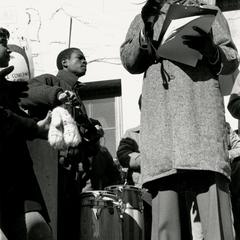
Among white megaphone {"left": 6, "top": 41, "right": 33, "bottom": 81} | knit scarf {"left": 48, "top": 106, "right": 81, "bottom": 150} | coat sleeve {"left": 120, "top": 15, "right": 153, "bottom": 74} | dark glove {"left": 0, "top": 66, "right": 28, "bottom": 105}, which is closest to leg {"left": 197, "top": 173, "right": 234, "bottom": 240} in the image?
coat sleeve {"left": 120, "top": 15, "right": 153, "bottom": 74}

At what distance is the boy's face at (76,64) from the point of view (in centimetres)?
691

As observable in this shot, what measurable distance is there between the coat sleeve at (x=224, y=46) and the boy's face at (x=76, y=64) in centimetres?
224

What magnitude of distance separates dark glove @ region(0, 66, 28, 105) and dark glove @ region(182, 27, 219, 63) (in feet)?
4.36

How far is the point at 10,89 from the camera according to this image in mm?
5344

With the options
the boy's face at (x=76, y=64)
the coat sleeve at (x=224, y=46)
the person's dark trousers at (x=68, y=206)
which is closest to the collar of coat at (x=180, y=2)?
the coat sleeve at (x=224, y=46)

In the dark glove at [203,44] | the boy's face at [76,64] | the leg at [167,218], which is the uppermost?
the boy's face at [76,64]

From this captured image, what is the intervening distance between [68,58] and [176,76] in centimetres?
258

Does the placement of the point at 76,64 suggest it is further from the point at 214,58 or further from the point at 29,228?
the point at 214,58

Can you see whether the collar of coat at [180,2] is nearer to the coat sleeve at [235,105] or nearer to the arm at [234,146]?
the coat sleeve at [235,105]

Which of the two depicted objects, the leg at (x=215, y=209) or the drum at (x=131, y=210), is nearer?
the leg at (x=215, y=209)

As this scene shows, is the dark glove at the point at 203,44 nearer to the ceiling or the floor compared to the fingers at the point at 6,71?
nearer to the floor

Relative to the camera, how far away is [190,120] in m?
4.48

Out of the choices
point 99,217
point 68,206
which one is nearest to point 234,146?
point 99,217

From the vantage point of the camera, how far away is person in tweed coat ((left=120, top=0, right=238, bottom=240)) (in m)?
4.38
